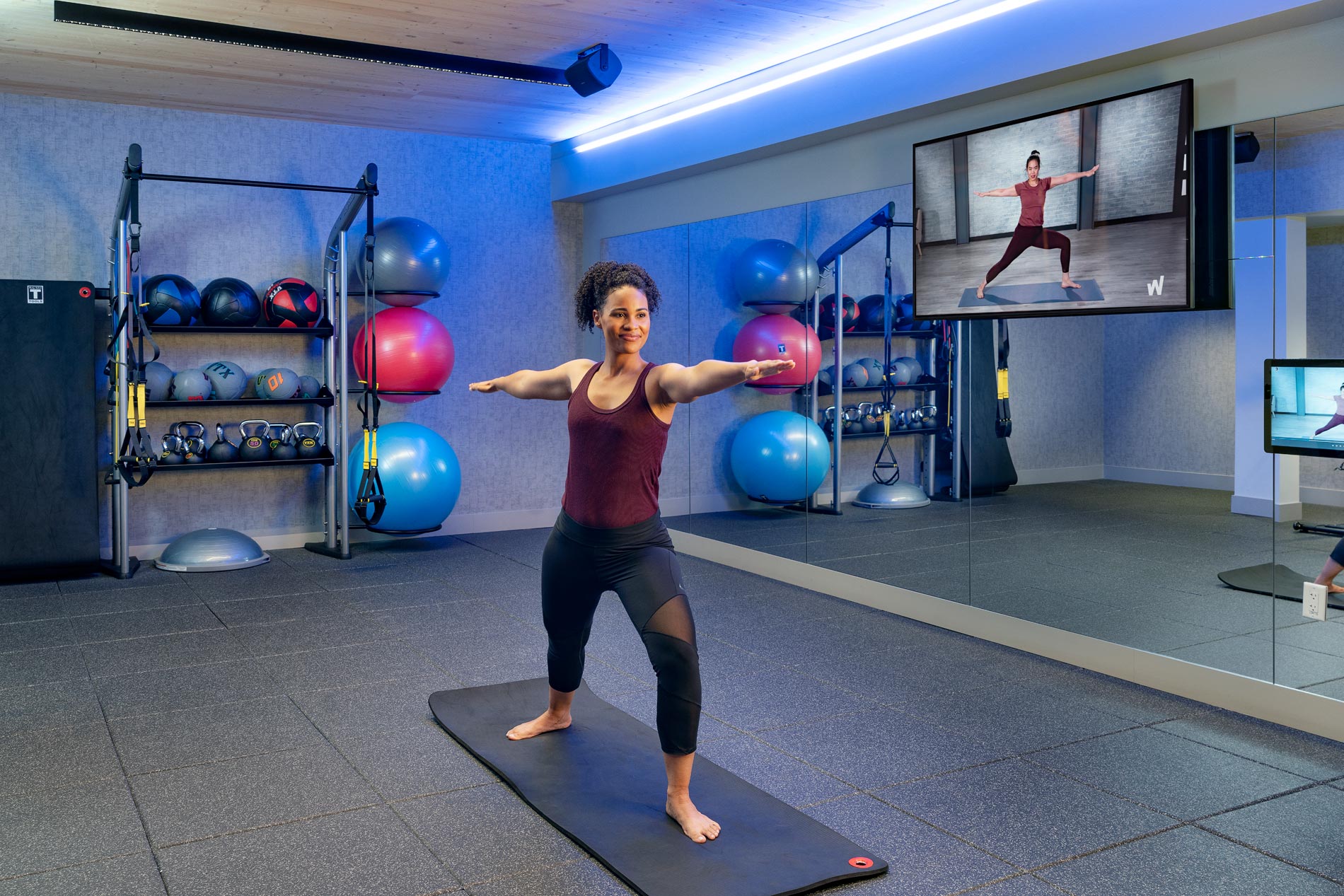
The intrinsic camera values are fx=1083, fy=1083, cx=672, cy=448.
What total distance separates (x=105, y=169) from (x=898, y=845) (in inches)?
221

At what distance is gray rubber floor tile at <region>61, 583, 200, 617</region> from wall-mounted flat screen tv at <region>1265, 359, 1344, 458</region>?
14.7 feet

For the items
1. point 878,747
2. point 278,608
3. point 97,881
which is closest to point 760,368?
point 878,747

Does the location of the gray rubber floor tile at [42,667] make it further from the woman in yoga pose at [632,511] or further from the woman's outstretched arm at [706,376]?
the woman's outstretched arm at [706,376]

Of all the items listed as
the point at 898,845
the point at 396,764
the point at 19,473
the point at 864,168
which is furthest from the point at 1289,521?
the point at 19,473

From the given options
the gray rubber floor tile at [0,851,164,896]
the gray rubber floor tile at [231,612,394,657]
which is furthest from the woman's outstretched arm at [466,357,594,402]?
the gray rubber floor tile at [231,612,394,657]

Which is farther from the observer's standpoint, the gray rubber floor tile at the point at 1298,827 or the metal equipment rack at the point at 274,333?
the metal equipment rack at the point at 274,333

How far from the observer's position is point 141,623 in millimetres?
4691

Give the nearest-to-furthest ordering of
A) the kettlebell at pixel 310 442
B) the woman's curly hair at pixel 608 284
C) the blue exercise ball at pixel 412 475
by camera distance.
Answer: the woman's curly hair at pixel 608 284, the blue exercise ball at pixel 412 475, the kettlebell at pixel 310 442

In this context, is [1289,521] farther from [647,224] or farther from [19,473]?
[19,473]

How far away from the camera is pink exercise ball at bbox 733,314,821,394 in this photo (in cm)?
534

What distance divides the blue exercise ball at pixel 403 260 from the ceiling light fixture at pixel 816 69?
129 cm

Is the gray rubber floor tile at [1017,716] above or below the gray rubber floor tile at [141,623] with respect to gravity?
below

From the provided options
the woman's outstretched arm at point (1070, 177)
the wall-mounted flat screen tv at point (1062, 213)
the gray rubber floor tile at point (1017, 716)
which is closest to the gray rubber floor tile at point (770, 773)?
the gray rubber floor tile at point (1017, 716)

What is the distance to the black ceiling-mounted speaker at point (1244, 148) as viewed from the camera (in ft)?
10.9
